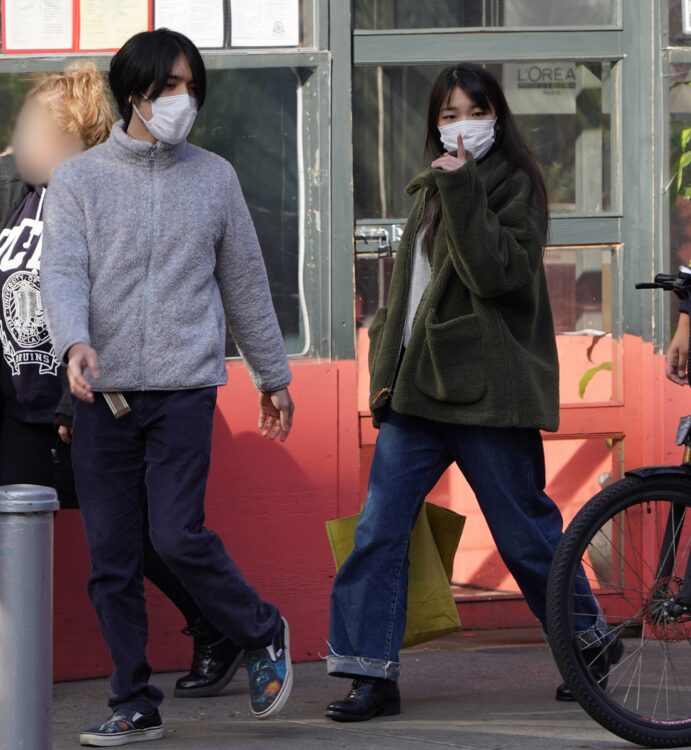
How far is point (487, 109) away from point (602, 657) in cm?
151

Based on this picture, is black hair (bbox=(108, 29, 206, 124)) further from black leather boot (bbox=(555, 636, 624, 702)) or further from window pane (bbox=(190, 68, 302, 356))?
black leather boot (bbox=(555, 636, 624, 702))

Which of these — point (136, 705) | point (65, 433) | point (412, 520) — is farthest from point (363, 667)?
point (65, 433)

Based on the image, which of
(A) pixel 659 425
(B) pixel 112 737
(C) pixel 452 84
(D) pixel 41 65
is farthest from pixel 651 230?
(B) pixel 112 737

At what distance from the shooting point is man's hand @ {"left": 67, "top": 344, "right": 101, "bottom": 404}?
375 centimetres

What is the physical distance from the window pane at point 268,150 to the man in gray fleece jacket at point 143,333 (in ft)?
3.54

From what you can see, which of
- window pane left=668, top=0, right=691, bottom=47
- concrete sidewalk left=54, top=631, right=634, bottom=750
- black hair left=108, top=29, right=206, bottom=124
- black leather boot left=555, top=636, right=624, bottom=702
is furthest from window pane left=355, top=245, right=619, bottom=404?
black leather boot left=555, top=636, right=624, bottom=702

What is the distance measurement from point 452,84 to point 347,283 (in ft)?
3.84

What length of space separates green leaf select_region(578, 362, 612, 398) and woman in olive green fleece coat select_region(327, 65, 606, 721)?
1.26 m

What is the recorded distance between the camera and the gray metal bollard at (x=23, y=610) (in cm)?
331

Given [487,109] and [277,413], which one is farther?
[277,413]

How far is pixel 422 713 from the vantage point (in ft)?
14.7

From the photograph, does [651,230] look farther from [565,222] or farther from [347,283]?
[347,283]

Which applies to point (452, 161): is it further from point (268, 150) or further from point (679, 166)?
point (679, 166)

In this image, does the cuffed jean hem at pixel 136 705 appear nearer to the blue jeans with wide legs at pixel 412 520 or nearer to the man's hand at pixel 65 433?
the blue jeans with wide legs at pixel 412 520
